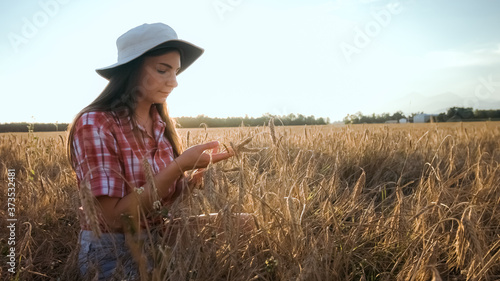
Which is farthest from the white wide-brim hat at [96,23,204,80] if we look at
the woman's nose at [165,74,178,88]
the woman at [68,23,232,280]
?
the woman's nose at [165,74,178,88]

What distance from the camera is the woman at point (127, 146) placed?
1565 mm

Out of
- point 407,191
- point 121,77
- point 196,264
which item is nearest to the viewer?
point 196,264

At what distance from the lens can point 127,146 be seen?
5.70 feet

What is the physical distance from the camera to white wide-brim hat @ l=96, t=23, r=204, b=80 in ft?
5.80

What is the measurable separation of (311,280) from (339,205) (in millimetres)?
1015

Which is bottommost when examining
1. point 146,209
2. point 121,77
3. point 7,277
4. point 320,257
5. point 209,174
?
point 7,277

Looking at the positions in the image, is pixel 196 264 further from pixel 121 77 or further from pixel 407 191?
pixel 407 191

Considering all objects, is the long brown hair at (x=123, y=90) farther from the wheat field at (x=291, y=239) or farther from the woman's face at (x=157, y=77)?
the wheat field at (x=291, y=239)

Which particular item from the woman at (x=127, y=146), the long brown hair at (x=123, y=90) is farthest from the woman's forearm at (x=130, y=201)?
the long brown hair at (x=123, y=90)

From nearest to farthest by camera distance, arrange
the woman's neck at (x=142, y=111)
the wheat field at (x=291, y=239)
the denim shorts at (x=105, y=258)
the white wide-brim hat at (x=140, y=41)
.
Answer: the wheat field at (x=291, y=239) → the denim shorts at (x=105, y=258) → the white wide-brim hat at (x=140, y=41) → the woman's neck at (x=142, y=111)

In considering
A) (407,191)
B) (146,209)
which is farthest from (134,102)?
(407,191)

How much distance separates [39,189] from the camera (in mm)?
2549

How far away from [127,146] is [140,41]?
1.65 feet

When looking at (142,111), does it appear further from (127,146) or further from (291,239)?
(291,239)
